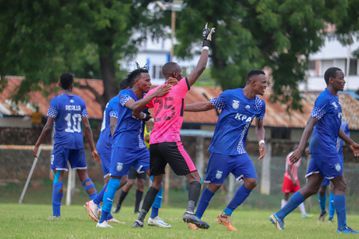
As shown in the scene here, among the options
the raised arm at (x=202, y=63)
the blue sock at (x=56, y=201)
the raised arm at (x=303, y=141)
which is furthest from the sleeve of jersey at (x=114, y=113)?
the raised arm at (x=303, y=141)

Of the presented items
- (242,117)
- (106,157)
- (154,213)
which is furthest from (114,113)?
(242,117)

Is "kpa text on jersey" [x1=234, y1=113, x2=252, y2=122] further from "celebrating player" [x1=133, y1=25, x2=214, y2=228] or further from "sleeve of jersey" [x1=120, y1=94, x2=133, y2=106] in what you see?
"sleeve of jersey" [x1=120, y1=94, x2=133, y2=106]

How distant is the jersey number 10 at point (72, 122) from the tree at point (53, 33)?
540 inches

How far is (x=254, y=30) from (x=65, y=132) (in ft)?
59.6

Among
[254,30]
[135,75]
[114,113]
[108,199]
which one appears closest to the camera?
[108,199]

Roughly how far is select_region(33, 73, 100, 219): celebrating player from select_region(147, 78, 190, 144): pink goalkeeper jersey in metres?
3.35

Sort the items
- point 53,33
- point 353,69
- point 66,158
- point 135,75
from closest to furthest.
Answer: point 135,75 → point 66,158 → point 53,33 → point 353,69

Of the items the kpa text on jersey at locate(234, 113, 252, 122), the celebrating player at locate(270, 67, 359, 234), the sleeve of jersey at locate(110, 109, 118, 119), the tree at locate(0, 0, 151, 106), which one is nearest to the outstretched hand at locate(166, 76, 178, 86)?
the kpa text on jersey at locate(234, 113, 252, 122)

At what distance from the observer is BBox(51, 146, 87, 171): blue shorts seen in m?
15.5

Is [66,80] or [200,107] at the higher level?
[66,80]

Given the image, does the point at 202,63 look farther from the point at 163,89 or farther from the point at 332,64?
the point at 332,64

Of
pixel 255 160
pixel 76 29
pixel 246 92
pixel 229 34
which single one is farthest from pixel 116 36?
pixel 246 92

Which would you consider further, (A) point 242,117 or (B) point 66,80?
(B) point 66,80

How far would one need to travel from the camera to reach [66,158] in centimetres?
1548
